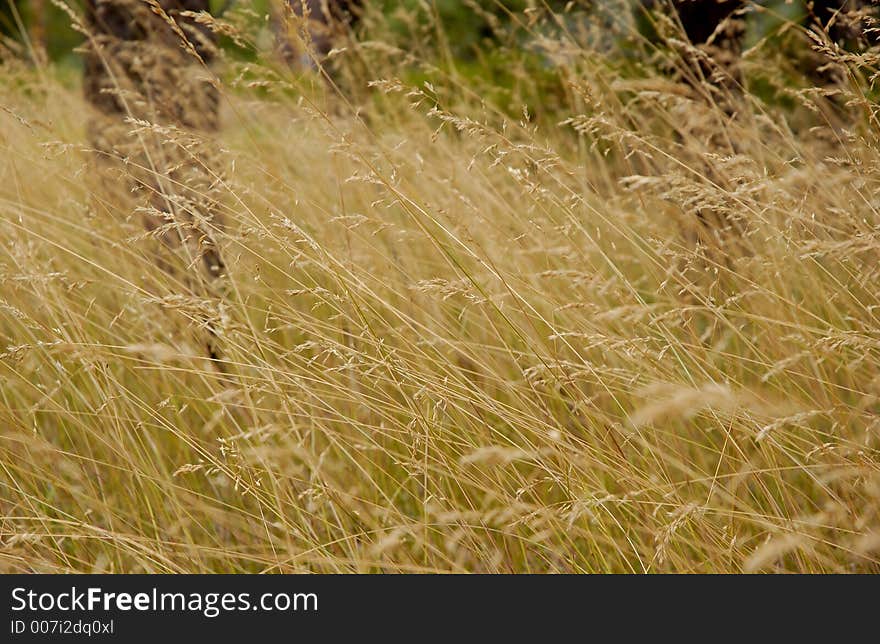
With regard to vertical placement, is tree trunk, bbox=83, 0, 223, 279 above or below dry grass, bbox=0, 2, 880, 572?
above

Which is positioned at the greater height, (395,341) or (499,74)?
(395,341)

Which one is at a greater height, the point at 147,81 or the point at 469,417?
the point at 147,81

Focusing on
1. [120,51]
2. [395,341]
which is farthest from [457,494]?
[120,51]

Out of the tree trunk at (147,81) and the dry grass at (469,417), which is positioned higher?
the tree trunk at (147,81)

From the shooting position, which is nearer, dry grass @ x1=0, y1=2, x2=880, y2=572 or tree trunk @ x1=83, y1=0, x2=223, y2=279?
dry grass @ x1=0, y1=2, x2=880, y2=572

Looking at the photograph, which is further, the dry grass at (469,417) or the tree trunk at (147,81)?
the tree trunk at (147,81)

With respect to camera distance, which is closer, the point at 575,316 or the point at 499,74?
the point at 575,316

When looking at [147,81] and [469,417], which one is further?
[147,81]

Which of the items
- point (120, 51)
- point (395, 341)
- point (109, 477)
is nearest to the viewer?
point (109, 477)

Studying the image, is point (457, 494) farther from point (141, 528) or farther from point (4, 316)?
point (4, 316)
